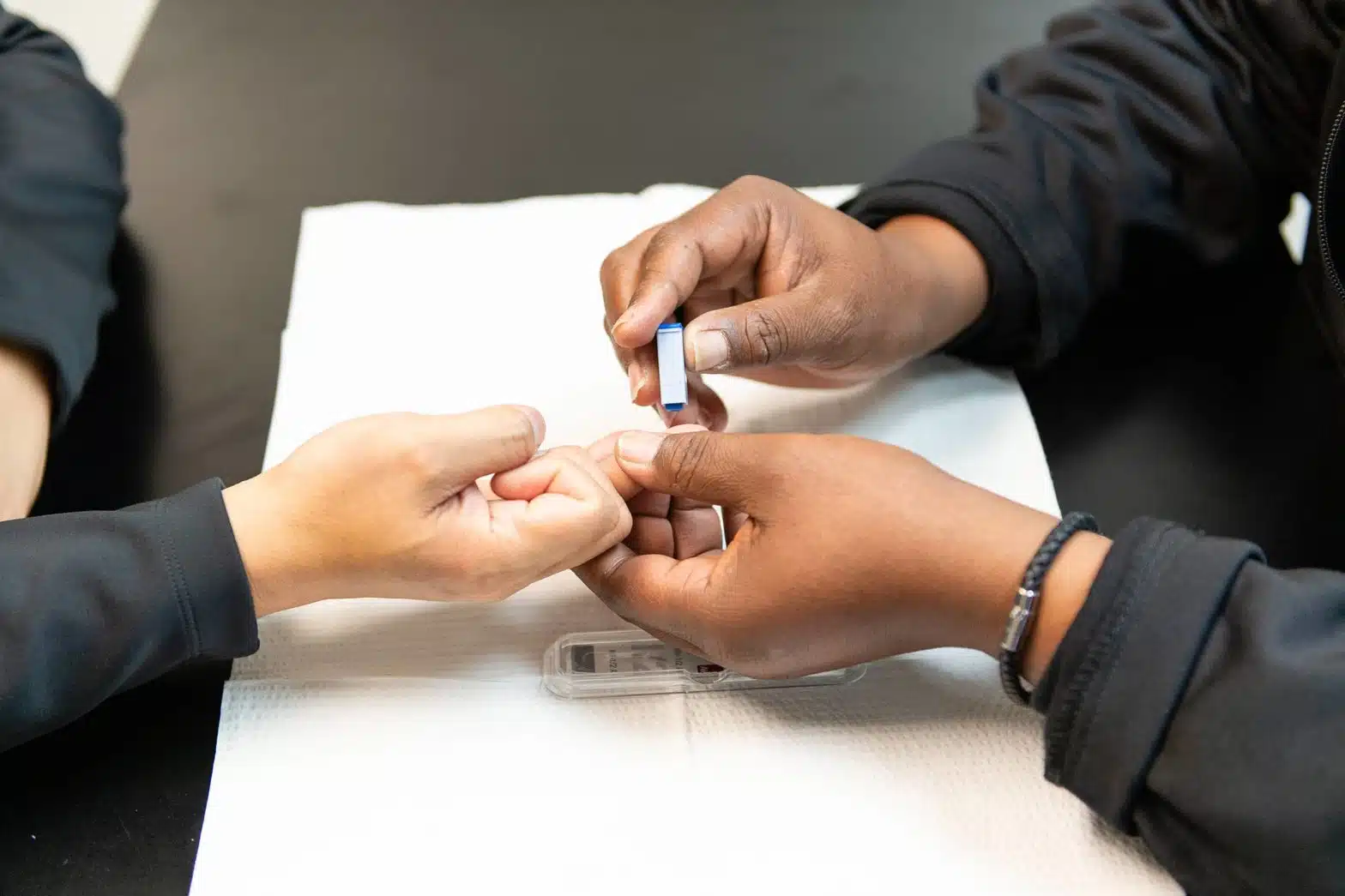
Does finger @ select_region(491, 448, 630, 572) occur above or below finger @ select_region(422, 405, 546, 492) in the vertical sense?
below

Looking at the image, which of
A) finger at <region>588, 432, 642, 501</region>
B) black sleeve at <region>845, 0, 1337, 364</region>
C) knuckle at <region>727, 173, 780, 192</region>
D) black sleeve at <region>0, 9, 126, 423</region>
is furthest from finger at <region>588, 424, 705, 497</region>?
black sleeve at <region>0, 9, 126, 423</region>

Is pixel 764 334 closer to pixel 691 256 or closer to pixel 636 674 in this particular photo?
pixel 691 256

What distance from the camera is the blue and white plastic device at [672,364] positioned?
0.65 meters

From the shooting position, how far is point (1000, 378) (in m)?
0.80

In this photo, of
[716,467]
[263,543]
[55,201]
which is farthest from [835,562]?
[55,201]

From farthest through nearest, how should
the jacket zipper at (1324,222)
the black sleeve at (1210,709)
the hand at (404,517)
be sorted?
the jacket zipper at (1324,222), the hand at (404,517), the black sleeve at (1210,709)

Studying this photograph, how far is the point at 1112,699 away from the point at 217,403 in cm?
67

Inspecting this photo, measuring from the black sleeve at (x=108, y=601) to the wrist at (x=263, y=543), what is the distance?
0.01 meters

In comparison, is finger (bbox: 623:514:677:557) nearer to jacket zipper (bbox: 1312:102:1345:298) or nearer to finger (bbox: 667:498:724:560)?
finger (bbox: 667:498:724:560)

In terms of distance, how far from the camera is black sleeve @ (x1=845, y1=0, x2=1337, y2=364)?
76cm

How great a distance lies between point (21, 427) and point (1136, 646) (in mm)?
698

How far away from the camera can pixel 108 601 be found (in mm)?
552

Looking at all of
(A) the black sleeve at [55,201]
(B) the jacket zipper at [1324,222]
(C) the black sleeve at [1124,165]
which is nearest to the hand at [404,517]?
(A) the black sleeve at [55,201]

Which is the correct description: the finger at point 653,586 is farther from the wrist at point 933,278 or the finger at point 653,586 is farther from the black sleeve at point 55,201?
the black sleeve at point 55,201
